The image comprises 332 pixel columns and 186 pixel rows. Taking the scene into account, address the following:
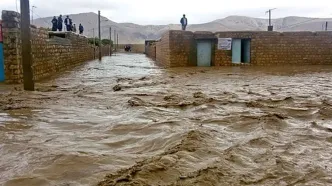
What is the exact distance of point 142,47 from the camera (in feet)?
234

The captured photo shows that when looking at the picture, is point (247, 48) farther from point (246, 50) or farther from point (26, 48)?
point (26, 48)

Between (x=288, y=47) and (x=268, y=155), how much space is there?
18.3 metres

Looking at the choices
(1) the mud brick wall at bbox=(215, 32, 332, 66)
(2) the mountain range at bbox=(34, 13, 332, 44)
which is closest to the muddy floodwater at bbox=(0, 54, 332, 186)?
(1) the mud brick wall at bbox=(215, 32, 332, 66)

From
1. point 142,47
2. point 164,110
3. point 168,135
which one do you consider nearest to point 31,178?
point 168,135

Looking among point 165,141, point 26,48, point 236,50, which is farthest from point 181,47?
point 165,141

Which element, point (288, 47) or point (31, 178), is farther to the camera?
point (288, 47)

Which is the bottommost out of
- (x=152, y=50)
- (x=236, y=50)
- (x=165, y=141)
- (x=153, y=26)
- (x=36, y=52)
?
(x=165, y=141)

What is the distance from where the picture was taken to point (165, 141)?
4.26 metres

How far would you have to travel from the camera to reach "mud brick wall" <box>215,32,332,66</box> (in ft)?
66.9

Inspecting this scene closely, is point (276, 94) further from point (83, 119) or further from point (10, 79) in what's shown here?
point (10, 79)

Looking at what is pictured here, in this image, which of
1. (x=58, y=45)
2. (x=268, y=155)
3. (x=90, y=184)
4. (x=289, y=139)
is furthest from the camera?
(x=58, y=45)

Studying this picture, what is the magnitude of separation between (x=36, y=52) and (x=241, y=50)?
12.5 metres

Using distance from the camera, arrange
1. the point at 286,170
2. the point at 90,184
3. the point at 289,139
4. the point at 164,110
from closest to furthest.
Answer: the point at 90,184 → the point at 286,170 → the point at 289,139 → the point at 164,110

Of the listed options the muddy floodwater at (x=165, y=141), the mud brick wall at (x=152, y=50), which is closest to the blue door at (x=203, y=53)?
the muddy floodwater at (x=165, y=141)
